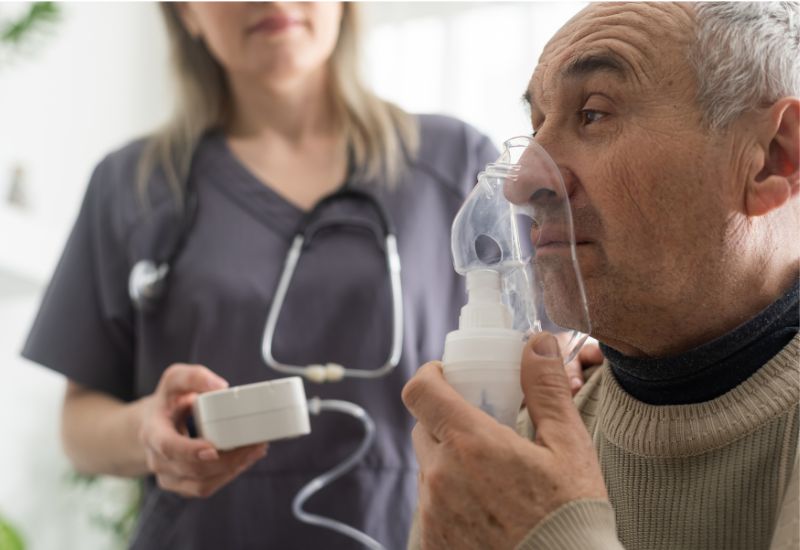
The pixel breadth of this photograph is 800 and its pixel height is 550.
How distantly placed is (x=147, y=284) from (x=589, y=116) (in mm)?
782

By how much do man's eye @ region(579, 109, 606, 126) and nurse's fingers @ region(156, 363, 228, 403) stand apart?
566 mm

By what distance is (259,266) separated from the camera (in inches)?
56.4

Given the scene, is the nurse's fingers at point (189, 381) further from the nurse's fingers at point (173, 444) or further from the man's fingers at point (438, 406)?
the man's fingers at point (438, 406)

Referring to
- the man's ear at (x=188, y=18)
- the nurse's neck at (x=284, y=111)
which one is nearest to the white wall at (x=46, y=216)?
the man's ear at (x=188, y=18)

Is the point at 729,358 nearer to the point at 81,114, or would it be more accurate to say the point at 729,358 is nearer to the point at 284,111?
the point at 284,111

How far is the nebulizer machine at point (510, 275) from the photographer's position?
750 mm

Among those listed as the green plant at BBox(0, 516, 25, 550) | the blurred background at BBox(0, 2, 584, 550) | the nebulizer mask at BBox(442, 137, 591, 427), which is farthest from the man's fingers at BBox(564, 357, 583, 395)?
the blurred background at BBox(0, 2, 584, 550)

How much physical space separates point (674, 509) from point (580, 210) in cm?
27

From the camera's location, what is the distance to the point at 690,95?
83cm

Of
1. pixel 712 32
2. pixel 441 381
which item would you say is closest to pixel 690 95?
pixel 712 32

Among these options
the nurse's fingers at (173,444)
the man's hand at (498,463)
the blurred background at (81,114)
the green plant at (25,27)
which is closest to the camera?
the man's hand at (498,463)

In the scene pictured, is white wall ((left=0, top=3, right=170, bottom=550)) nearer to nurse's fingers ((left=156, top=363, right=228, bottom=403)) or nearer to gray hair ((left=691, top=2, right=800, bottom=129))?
nurse's fingers ((left=156, top=363, right=228, bottom=403))

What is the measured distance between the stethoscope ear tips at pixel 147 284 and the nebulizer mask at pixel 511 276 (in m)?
0.64

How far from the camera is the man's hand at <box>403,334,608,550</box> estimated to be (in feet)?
2.25
